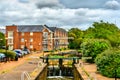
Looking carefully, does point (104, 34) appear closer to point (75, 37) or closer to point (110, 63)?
point (110, 63)

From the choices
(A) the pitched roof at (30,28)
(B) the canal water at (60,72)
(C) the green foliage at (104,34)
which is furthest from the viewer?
(A) the pitched roof at (30,28)

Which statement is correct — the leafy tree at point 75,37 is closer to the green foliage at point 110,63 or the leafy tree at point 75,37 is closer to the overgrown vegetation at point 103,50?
the overgrown vegetation at point 103,50

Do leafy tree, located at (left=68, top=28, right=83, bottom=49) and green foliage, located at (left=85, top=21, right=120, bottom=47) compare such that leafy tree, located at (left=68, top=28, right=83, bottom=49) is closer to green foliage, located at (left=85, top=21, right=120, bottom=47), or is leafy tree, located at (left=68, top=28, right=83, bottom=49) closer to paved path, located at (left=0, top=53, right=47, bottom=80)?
green foliage, located at (left=85, top=21, right=120, bottom=47)

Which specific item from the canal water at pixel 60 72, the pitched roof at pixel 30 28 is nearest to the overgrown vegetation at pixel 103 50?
the canal water at pixel 60 72

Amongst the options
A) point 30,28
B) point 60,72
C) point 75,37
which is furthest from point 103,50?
point 75,37

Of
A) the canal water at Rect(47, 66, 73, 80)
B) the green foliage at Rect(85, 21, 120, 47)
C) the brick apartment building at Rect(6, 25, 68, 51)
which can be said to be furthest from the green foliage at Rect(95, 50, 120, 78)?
the brick apartment building at Rect(6, 25, 68, 51)

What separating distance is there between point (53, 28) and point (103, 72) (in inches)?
3854

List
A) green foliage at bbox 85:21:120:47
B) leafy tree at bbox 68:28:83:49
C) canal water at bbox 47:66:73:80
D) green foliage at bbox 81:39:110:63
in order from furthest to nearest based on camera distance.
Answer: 1. leafy tree at bbox 68:28:83:49
2. green foliage at bbox 85:21:120:47
3. green foliage at bbox 81:39:110:63
4. canal water at bbox 47:66:73:80

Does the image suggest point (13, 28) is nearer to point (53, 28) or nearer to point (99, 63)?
point (53, 28)

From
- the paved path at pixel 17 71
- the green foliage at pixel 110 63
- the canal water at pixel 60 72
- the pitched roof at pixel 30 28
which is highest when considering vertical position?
the pitched roof at pixel 30 28

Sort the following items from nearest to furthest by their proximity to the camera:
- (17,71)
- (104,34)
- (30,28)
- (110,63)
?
(110,63) → (17,71) → (104,34) → (30,28)

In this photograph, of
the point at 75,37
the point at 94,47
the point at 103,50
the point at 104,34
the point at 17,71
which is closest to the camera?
the point at 17,71

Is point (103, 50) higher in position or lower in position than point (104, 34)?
lower

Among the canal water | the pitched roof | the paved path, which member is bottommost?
the canal water
